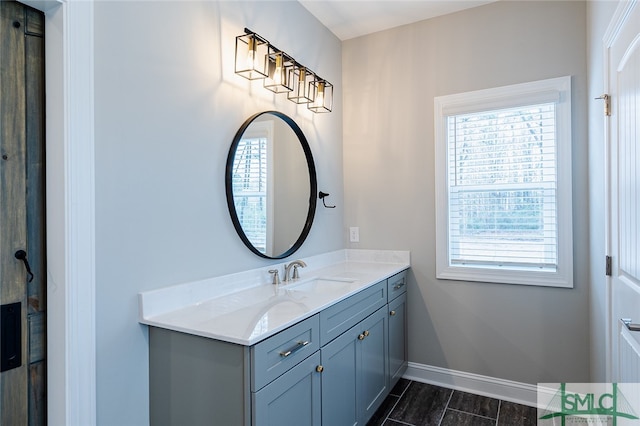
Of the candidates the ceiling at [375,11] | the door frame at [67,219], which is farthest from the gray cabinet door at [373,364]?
the ceiling at [375,11]

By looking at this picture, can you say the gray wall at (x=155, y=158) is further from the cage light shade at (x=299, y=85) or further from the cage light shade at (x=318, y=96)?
the cage light shade at (x=318, y=96)

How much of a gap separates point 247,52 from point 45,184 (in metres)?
1.21

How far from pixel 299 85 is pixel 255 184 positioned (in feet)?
2.60

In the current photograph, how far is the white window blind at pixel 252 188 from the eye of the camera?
1.99m

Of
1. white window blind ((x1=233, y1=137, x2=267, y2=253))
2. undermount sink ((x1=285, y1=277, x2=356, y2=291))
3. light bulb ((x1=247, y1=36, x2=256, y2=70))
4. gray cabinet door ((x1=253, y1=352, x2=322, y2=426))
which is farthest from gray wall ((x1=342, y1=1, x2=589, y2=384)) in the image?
gray cabinet door ((x1=253, y1=352, x2=322, y2=426))

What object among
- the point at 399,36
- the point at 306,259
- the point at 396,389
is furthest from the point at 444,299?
the point at 399,36

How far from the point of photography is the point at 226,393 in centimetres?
132

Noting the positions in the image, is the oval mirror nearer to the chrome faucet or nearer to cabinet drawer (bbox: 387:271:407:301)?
the chrome faucet

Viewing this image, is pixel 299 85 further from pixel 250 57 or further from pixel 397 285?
pixel 397 285

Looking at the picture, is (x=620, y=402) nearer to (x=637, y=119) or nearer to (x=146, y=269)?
(x=637, y=119)

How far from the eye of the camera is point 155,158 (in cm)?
158

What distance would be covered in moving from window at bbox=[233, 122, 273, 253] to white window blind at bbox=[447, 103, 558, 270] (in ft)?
4.65

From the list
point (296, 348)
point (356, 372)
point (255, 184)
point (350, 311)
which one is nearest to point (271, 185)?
point (255, 184)

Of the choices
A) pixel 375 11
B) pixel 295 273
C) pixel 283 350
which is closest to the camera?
pixel 283 350
